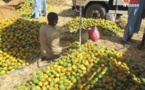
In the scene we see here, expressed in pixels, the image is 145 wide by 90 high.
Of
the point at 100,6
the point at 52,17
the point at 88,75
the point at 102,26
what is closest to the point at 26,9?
the point at 100,6

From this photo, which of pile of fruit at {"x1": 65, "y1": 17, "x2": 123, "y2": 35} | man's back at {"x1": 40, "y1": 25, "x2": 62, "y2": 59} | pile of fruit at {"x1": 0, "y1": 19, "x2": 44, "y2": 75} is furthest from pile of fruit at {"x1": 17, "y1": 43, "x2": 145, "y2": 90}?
pile of fruit at {"x1": 65, "y1": 17, "x2": 123, "y2": 35}

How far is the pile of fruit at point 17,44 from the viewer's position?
5262mm

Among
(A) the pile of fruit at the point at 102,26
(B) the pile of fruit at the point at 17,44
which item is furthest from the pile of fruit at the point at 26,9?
(B) the pile of fruit at the point at 17,44

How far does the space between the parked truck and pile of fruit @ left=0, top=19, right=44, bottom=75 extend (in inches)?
140

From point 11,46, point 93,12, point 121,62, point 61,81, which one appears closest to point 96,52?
point 121,62

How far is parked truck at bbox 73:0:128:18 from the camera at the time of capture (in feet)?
30.0

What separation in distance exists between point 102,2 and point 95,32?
3.14 m

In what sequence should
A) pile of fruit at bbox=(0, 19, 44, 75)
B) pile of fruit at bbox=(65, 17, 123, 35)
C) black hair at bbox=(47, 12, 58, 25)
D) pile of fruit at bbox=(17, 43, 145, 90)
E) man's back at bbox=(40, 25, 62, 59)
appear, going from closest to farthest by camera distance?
1. pile of fruit at bbox=(17, 43, 145, 90)
2. black hair at bbox=(47, 12, 58, 25)
3. man's back at bbox=(40, 25, 62, 59)
4. pile of fruit at bbox=(0, 19, 44, 75)
5. pile of fruit at bbox=(65, 17, 123, 35)

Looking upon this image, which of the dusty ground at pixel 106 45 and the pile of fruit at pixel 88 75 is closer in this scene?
the pile of fruit at pixel 88 75

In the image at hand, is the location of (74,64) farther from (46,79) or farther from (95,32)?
(95,32)

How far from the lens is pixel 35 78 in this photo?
174 inches

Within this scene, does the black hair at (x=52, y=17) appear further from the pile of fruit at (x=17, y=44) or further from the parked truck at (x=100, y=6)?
the parked truck at (x=100, y=6)

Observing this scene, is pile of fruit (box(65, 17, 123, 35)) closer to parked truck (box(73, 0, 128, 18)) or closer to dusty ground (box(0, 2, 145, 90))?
dusty ground (box(0, 2, 145, 90))

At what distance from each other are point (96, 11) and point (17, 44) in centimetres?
485
